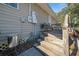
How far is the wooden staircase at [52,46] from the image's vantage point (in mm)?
2854

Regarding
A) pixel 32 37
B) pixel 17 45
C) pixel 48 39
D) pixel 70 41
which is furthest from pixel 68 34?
pixel 17 45

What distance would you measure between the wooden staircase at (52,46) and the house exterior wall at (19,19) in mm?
218

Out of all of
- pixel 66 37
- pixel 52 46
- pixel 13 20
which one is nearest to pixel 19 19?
pixel 13 20

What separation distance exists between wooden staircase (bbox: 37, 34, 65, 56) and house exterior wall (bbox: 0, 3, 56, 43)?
0.72 feet

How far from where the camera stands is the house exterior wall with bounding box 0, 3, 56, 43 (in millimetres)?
2873

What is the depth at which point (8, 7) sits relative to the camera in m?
2.90

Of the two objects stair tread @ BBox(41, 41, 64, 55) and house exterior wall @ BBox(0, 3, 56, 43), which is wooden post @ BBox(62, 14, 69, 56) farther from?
house exterior wall @ BBox(0, 3, 56, 43)

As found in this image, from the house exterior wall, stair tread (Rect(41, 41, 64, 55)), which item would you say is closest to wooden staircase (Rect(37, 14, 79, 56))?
stair tread (Rect(41, 41, 64, 55))

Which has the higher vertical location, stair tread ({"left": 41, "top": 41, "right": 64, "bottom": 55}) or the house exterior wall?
the house exterior wall

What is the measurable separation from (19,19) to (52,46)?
1.97 ft

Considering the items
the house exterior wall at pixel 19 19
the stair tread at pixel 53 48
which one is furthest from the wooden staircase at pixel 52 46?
the house exterior wall at pixel 19 19

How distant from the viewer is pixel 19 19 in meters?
2.96

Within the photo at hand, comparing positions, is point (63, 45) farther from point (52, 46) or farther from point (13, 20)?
point (13, 20)

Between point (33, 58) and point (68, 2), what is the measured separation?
886mm
